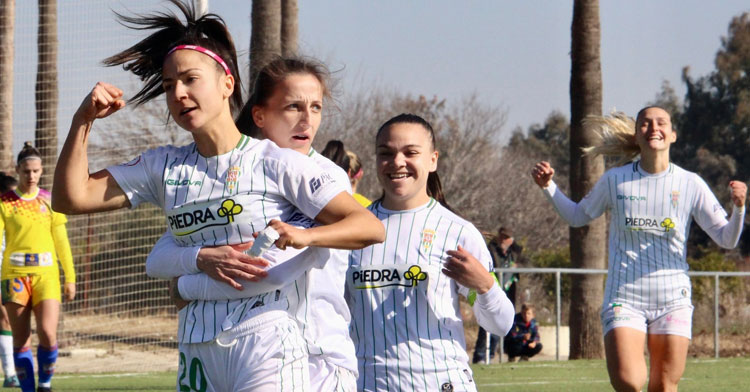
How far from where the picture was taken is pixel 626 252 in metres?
7.23

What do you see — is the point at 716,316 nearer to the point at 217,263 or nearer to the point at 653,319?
the point at 653,319

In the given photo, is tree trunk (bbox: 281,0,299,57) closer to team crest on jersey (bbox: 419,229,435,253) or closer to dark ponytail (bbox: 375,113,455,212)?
dark ponytail (bbox: 375,113,455,212)

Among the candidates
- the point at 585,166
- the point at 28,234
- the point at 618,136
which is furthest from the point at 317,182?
Result: the point at 585,166

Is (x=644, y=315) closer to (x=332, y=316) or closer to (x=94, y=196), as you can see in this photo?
(x=332, y=316)

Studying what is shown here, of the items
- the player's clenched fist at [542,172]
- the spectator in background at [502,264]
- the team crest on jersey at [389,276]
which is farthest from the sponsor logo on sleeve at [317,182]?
the spectator in background at [502,264]

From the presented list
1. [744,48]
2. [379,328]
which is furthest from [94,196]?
A: [744,48]

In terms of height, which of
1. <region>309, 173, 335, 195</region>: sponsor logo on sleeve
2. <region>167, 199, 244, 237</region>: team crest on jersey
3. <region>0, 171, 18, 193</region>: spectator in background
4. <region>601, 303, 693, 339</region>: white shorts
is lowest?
<region>601, 303, 693, 339</region>: white shorts

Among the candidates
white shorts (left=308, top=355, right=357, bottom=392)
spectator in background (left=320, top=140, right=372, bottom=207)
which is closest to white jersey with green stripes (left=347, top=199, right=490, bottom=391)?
white shorts (left=308, top=355, right=357, bottom=392)

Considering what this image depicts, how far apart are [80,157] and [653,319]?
4600 mm

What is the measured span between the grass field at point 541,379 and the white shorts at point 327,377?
7.12 meters

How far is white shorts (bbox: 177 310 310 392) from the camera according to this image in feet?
10.9

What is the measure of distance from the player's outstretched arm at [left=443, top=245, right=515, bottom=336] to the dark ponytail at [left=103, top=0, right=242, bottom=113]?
1046mm

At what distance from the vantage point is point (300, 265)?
3.44 metres

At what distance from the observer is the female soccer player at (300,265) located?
11.2ft
